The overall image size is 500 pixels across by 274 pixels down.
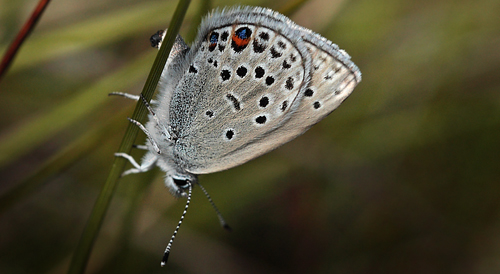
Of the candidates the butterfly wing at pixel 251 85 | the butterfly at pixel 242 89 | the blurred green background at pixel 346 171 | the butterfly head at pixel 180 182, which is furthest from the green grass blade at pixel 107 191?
the blurred green background at pixel 346 171

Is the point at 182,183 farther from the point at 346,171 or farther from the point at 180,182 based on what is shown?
the point at 346,171

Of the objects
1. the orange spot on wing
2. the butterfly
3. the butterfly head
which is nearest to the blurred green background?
the butterfly head

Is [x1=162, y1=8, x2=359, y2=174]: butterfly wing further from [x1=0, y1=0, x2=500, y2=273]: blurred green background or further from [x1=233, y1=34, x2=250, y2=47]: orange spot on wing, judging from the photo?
[x1=0, y1=0, x2=500, y2=273]: blurred green background

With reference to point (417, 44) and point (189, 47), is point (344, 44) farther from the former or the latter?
point (189, 47)

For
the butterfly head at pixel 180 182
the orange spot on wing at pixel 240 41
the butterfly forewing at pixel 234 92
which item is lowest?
the butterfly head at pixel 180 182

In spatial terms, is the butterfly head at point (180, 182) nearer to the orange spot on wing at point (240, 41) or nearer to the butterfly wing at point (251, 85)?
the butterfly wing at point (251, 85)
